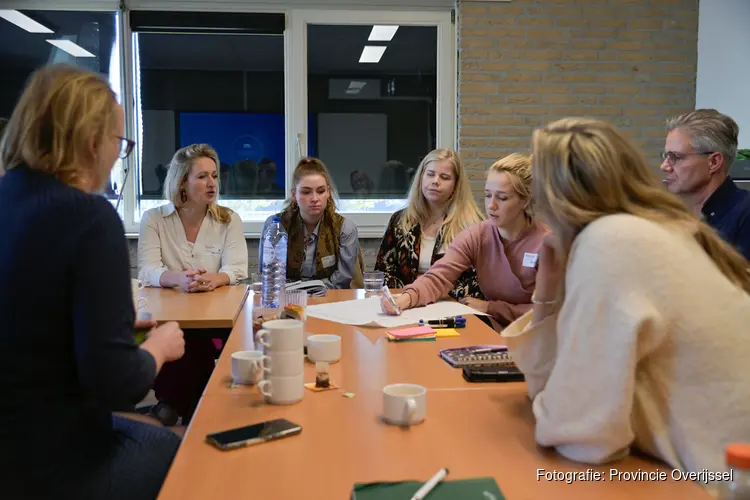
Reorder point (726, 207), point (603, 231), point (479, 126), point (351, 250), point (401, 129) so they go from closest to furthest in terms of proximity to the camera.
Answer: point (603, 231)
point (726, 207)
point (351, 250)
point (479, 126)
point (401, 129)

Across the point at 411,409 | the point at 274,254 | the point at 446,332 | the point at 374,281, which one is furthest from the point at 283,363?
the point at 274,254

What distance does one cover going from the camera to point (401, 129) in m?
4.80

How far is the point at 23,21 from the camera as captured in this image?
442 centimetres

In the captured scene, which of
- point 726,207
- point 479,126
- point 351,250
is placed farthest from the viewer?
point 479,126

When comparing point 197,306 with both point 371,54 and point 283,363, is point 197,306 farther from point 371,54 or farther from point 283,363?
point 371,54

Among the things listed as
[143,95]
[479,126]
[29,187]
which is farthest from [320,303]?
[143,95]

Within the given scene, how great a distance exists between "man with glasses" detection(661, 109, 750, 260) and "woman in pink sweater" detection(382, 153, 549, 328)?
0.59 meters

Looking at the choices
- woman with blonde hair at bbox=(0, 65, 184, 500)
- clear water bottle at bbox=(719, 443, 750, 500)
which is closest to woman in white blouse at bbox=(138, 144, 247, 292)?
woman with blonde hair at bbox=(0, 65, 184, 500)

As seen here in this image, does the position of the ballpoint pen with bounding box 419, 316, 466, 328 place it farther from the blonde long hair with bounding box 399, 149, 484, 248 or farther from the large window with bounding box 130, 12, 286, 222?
the large window with bounding box 130, 12, 286, 222

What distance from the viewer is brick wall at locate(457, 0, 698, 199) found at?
4.45m

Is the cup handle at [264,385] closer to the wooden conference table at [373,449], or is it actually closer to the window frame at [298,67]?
the wooden conference table at [373,449]

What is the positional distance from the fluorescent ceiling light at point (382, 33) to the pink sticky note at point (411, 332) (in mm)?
3218

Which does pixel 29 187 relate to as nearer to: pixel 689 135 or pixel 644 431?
pixel 644 431

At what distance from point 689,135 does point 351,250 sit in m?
1.66
